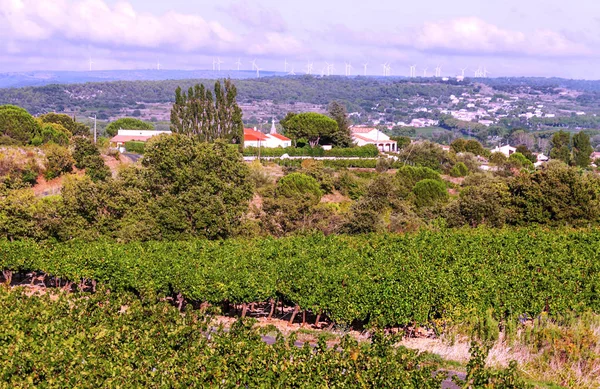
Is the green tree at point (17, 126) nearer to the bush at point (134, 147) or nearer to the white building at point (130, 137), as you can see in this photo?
the bush at point (134, 147)

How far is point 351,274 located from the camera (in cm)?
2800

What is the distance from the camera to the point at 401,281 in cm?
2767

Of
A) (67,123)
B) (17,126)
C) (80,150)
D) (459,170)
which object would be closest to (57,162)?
(80,150)

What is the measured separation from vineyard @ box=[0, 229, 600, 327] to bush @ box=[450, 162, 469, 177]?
52.4m

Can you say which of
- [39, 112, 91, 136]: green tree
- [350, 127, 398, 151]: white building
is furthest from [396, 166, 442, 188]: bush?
[39, 112, 91, 136]: green tree

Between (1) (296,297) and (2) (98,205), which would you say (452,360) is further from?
(2) (98,205)

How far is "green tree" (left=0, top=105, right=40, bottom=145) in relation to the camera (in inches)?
3152

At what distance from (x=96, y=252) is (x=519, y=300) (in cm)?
1803

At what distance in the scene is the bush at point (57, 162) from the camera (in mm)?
66500

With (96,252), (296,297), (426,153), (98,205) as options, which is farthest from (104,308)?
(426,153)

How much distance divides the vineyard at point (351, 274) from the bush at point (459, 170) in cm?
5239

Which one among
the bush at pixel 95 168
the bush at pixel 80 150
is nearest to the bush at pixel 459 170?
the bush at pixel 95 168

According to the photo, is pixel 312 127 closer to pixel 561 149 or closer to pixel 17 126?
pixel 17 126

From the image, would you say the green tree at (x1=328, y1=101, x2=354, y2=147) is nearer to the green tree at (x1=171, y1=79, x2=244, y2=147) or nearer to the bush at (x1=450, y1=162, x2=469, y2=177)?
the bush at (x1=450, y1=162, x2=469, y2=177)
